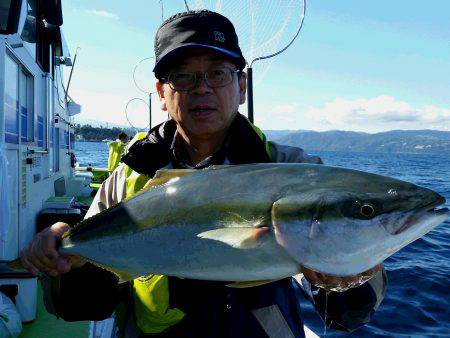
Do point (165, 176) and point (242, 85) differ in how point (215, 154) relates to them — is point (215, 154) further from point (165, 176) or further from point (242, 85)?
→ point (165, 176)

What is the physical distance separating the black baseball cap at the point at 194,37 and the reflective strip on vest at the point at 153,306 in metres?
0.94

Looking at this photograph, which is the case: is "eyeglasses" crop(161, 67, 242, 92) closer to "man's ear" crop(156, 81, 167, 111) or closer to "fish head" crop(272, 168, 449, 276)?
"man's ear" crop(156, 81, 167, 111)

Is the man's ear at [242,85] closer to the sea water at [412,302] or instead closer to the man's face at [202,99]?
the man's face at [202,99]

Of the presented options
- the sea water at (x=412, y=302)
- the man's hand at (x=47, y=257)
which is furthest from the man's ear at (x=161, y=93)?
the sea water at (x=412, y=302)

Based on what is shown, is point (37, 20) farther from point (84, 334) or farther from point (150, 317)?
point (150, 317)

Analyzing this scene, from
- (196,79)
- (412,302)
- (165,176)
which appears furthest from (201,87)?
(412,302)

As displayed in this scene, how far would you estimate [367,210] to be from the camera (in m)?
2.11

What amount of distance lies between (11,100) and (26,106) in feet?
4.90

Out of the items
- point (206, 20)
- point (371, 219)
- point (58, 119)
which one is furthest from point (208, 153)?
point (58, 119)

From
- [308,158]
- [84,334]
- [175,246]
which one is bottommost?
[84,334]

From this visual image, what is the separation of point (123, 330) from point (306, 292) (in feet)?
4.39

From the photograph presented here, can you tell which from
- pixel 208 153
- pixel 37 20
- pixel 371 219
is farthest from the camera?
pixel 37 20

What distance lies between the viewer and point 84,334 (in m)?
5.47

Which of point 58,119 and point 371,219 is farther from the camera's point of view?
point 58,119
